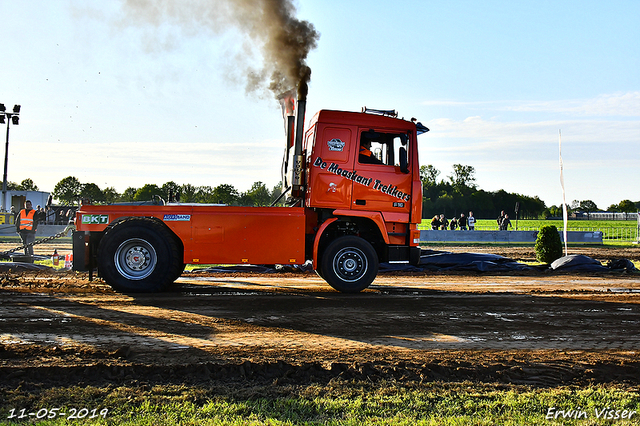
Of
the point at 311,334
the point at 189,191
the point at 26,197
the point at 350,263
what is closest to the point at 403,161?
the point at 350,263

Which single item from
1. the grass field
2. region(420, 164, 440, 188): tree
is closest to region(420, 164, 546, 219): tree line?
region(420, 164, 440, 188): tree

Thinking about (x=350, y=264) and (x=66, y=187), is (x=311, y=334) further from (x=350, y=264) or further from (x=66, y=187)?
(x=66, y=187)

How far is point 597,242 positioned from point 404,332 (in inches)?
1066

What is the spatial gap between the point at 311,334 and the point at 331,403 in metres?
2.34

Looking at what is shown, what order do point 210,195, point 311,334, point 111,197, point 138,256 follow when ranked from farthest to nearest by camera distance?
point 111,197, point 210,195, point 138,256, point 311,334

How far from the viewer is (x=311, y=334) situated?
251 inches

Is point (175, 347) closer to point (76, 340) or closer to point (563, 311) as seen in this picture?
point (76, 340)

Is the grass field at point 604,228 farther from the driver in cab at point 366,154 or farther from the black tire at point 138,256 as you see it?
the black tire at point 138,256

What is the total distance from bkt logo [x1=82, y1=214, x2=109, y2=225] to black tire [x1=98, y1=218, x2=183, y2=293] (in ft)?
0.87

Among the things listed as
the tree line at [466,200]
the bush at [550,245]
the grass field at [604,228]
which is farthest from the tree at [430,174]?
the bush at [550,245]

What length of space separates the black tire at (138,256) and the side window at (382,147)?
393 centimetres

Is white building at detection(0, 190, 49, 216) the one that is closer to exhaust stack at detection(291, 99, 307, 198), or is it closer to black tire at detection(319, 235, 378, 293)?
exhaust stack at detection(291, 99, 307, 198)

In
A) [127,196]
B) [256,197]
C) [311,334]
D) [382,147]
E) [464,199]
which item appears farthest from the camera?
[464,199]

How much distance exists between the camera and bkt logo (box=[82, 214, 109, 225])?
9.59m
